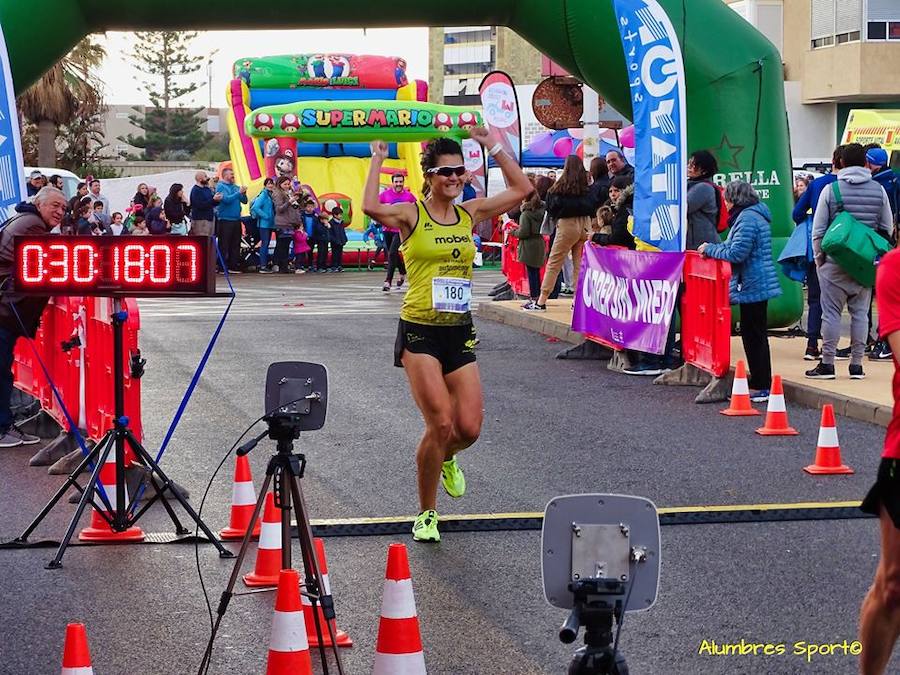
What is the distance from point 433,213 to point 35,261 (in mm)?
1980

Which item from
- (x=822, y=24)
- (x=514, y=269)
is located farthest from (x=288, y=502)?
(x=822, y=24)

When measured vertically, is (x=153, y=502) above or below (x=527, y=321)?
above

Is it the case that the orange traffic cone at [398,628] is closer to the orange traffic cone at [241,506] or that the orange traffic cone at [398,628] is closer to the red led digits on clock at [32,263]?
the orange traffic cone at [241,506]

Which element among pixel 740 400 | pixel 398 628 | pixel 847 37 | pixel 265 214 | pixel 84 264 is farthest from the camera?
pixel 847 37

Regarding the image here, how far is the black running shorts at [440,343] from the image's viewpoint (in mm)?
7746

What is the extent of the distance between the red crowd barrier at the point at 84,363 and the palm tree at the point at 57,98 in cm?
3330

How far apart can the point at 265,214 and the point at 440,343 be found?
23776mm

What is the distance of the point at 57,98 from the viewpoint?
44531mm

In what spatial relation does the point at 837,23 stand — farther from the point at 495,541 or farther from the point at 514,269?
the point at 495,541

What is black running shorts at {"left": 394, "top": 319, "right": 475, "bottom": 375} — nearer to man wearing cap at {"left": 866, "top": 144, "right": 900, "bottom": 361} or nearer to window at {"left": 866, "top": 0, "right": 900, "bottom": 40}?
man wearing cap at {"left": 866, "top": 144, "right": 900, "bottom": 361}

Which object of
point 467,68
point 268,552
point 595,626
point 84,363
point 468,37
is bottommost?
point 268,552

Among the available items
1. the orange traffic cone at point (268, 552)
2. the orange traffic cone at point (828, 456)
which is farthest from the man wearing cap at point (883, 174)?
the orange traffic cone at point (268, 552)

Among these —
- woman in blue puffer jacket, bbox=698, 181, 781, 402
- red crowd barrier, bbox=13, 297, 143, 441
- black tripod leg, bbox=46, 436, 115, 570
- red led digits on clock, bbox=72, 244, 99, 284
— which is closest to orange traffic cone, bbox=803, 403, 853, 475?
woman in blue puffer jacket, bbox=698, 181, 781, 402

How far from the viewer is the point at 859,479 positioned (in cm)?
933
